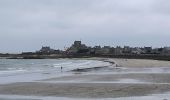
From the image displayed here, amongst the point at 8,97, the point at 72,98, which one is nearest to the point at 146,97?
the point at 72,98

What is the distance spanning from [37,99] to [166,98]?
563 centimetres

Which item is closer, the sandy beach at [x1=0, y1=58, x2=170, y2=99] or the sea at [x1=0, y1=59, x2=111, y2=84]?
the sandy beach at [x1=0, y1=58, x2=170, y2=99]

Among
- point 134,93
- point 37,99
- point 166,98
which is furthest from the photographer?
point 134,93

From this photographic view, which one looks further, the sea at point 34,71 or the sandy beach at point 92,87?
the sea at point 34,71

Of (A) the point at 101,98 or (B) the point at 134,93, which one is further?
(B) the point at 134,93

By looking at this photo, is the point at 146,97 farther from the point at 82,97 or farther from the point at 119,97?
the point at 82,97

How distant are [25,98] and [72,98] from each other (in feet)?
7.33

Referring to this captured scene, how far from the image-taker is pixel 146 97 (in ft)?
61.9

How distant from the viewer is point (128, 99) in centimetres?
1822

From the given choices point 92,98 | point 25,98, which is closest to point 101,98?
point 92,98

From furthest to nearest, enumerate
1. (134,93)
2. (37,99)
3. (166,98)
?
1. (134,93)
2. (37,99)
3. (166,98)

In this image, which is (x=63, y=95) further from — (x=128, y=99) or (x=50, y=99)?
(x=128, y=99)

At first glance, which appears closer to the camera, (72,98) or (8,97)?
(72,98)

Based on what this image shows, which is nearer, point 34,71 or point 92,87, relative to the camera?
point 92,87
